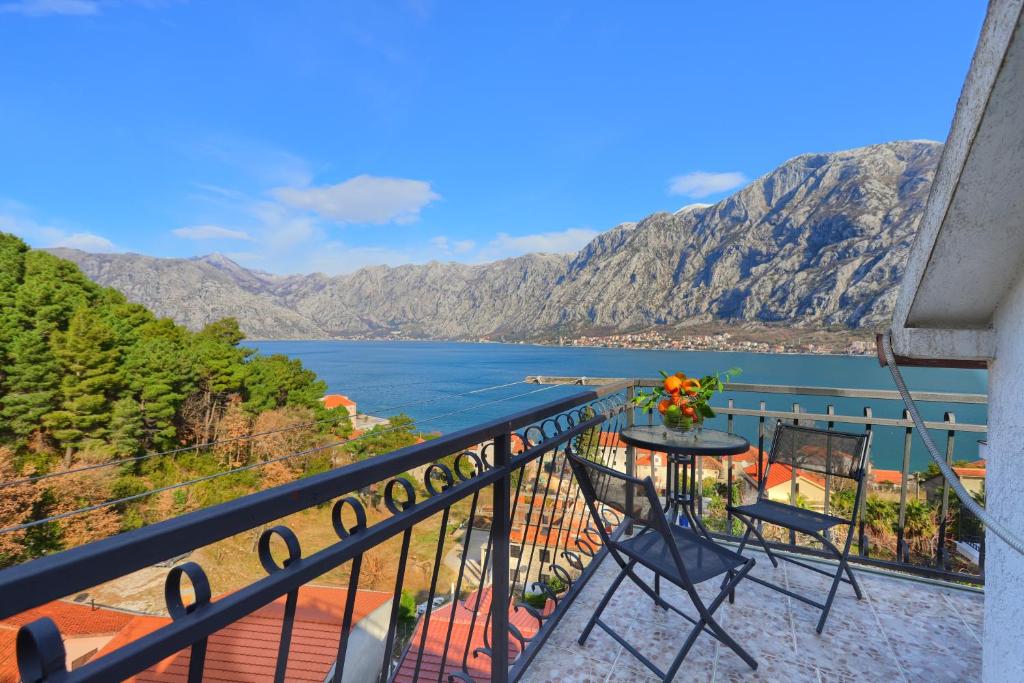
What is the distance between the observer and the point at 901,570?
3.09 meters

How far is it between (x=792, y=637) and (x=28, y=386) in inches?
1345

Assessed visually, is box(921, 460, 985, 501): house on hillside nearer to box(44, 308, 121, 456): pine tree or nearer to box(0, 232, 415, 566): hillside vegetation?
box(0, 232, 415, 566): hillside vegetation

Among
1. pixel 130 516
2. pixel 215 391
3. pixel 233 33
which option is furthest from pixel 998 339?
pixel 233 33

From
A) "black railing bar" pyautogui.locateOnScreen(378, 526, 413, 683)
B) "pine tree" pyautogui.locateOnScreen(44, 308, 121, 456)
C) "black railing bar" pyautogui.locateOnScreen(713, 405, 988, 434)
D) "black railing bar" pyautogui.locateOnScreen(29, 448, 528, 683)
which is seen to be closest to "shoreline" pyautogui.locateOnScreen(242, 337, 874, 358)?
"black railing bar" pyautogui.locateOnScreen(713, 405, 988, 434)

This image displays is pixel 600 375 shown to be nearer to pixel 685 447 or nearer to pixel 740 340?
pixel 740 340

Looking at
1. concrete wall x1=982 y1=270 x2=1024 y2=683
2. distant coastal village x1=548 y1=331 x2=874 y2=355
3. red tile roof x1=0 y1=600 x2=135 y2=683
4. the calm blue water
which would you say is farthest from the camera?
distant coastal village x1=548 y1=331 x2=874 y2=355

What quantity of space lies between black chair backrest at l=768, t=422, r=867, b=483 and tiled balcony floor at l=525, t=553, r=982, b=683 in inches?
27.8

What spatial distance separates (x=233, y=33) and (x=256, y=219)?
360ft

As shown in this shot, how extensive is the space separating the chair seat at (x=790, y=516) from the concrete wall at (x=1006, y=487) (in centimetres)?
92

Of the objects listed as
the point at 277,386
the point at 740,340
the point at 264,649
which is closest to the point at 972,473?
the point at 264,649

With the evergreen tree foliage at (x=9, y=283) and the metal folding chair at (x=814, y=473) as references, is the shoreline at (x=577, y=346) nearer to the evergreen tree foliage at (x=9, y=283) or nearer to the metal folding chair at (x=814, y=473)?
the metal folding chair at (x=814, y=473)

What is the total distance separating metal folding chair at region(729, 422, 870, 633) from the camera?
8.55 ft

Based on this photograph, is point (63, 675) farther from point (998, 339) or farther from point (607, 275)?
point (607, 275)

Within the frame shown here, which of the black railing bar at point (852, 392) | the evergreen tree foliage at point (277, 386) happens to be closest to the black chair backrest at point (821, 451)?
the black railing bar at point (852, 392)
